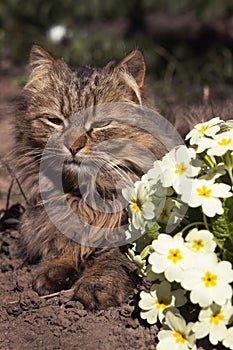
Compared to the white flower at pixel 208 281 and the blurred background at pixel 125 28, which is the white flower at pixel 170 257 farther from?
the blurred background at pixel 125 28

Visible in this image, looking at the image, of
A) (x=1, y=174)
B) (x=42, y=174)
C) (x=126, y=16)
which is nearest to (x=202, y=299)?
(x=42, y=174)

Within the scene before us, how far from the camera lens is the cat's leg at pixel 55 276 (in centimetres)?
328

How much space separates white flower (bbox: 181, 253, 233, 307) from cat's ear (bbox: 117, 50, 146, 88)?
121cm

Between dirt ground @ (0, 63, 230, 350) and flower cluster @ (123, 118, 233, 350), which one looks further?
dirt ground @ (0, 63, 230, 350)

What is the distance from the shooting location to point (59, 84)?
11.1 ft

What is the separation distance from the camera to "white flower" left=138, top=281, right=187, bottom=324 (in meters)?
2.70

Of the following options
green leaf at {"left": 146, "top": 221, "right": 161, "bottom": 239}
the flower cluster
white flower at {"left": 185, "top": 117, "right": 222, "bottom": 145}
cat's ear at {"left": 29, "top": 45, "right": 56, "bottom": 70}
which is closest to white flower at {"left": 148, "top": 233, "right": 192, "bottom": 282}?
the flower cluster

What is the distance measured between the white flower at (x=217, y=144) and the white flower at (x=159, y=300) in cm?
54

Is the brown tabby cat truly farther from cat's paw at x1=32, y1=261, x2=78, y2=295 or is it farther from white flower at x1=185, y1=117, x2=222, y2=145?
white flower at x1=185, y1=117, x2=222, y2=145

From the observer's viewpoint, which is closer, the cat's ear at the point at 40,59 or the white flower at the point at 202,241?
the white flower at the point at 202,241

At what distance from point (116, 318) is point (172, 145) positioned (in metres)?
0.95

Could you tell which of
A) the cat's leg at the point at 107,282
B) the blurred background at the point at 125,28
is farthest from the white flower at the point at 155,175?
the blurred background at the point at 125,28

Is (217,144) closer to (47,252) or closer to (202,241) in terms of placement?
(202,241)

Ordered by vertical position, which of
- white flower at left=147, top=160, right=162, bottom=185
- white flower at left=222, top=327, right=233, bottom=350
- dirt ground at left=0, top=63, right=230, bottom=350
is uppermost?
white flower at left=147, top=160, right=162, bottom=185
